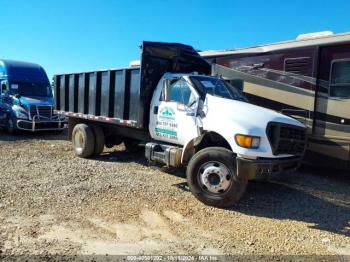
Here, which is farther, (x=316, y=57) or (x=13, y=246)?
(x=316, y=57)

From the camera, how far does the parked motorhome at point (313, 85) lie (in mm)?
7875

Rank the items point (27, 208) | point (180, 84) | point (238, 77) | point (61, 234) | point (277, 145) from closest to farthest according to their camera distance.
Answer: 1. point (61, 234)
2. point (27, 208)
3. point (277, 145)
4. point (180, 84)
5. point (238, 77)

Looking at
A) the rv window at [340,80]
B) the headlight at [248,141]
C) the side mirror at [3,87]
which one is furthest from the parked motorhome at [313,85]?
the side mirror at [3,87]

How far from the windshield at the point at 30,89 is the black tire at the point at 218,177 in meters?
12.0

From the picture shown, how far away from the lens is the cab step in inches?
290

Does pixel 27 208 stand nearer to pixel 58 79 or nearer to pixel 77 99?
pixel 77 99

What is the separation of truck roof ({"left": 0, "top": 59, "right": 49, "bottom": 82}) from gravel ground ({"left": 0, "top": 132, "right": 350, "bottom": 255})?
843cm

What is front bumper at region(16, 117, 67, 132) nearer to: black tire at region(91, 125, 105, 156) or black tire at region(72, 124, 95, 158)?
black tire at region(72, 124, 95, 158)

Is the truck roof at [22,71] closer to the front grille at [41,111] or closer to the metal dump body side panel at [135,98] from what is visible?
the front grille at [41,111]

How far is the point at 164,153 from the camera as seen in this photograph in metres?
7.70

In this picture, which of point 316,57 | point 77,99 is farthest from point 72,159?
point 316,57

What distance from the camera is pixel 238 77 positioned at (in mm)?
9648

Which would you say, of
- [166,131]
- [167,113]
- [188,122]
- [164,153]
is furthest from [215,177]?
[167,113]

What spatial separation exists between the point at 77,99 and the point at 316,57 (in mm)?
6545
